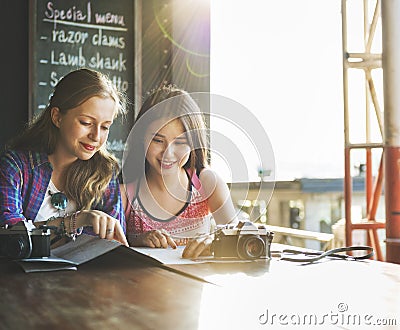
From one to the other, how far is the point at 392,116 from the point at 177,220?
5.43 feet

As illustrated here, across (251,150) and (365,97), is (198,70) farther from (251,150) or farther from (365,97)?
(251,150)

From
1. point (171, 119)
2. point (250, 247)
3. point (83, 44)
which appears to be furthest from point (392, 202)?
point (250, 247)

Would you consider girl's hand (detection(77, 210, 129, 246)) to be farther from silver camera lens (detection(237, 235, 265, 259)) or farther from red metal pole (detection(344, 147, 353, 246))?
red metal pole (detection(344, 147, 353, 246))

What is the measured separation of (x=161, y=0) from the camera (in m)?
3.37

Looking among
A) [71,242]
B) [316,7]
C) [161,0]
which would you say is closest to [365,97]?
[316,7]

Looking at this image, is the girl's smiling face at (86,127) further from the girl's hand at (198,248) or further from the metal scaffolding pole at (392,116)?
the metal scaffolding pole at (392,116)

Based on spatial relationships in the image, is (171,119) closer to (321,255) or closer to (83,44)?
(321,255)

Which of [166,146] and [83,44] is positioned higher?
[83,44]

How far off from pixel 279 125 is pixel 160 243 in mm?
1803

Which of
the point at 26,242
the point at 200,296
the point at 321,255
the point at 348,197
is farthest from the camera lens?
the point at 348,197

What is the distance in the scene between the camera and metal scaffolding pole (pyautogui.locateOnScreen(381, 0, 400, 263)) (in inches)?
123

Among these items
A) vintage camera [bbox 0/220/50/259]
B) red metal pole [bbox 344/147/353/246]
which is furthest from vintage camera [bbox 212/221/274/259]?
red metal pole [bbox 344/147/353/246]

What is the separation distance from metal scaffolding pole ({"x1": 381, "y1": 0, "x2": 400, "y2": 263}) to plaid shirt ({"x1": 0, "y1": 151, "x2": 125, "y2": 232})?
6.05 ft

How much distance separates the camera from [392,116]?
10.3 feet
